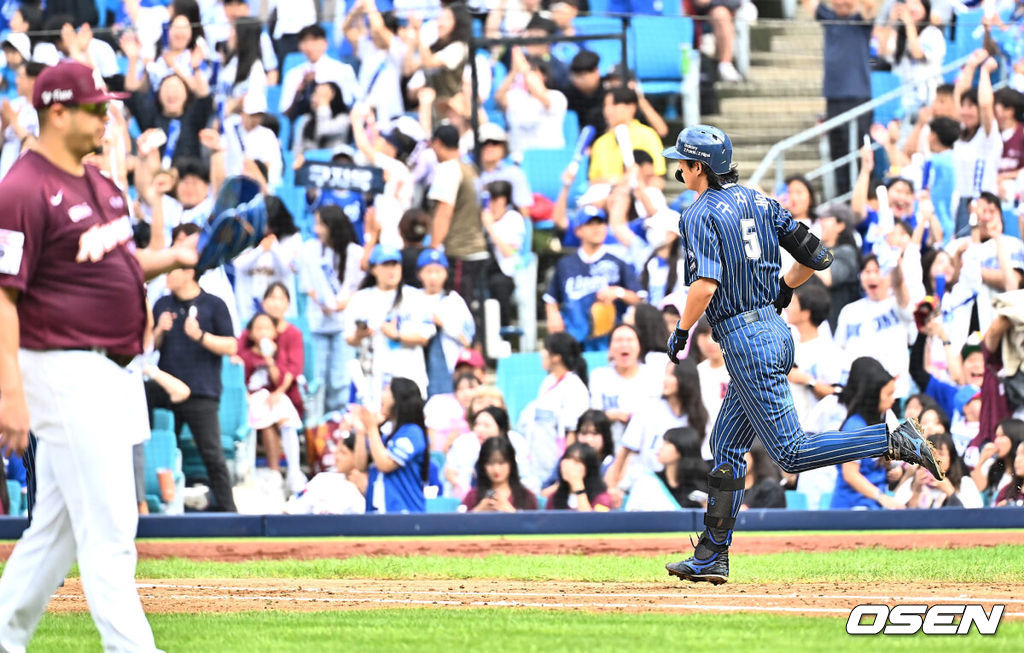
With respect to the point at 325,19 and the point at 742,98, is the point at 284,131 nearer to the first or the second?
the point at 325,19

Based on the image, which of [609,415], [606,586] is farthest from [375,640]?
[609,415]

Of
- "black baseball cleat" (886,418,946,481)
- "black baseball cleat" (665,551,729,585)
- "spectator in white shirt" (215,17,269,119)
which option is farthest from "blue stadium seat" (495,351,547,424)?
"black baseball cleat" (886,418,946,481)

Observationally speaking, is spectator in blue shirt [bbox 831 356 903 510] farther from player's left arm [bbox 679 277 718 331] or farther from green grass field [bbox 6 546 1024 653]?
player's left arm [bbox 679 277 718 331]

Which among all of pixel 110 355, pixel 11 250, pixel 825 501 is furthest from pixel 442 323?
pixel 11 250

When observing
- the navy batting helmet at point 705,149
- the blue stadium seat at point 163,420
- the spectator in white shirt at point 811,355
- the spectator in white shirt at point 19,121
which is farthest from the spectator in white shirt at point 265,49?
the navy batting helmet at point 705,149

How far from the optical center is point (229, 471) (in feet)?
34.7

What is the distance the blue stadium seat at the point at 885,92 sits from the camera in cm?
1216

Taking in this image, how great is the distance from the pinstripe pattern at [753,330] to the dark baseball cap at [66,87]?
2.97 m

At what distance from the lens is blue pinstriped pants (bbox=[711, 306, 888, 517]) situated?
6875mm

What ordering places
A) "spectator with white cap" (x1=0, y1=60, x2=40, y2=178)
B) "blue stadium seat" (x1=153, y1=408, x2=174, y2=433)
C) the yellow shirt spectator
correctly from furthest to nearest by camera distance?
"spectator with white cap" (x1=0, y1=60, x2=40, y2=178) → the yellow shirt spectator → "blue stadium seat" (x1=153, y1=408, x2=174, y2=433)

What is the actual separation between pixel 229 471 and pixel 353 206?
2.49m

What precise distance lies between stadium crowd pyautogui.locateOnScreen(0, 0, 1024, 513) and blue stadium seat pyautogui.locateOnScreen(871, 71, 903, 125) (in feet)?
0.26

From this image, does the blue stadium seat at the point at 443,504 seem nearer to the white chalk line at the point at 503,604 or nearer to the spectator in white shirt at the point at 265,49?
the white chalk line at the point at 503,604

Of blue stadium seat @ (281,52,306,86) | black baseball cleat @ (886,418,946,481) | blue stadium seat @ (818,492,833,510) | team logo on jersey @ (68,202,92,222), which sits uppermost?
blue stadium seat @ (281,52,306,86)
